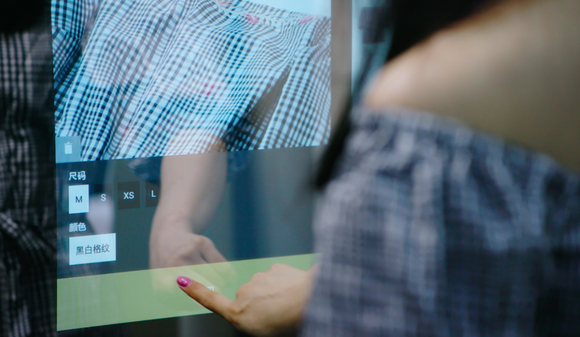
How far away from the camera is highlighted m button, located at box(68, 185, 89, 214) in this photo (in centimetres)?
68

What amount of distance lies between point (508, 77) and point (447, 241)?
0.38 ft

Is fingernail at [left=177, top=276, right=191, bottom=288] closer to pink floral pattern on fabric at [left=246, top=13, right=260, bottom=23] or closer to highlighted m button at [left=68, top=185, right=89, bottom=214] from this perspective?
highlighted m button at [left=68, top=185, right=89, bottom=214]

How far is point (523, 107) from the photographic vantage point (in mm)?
302

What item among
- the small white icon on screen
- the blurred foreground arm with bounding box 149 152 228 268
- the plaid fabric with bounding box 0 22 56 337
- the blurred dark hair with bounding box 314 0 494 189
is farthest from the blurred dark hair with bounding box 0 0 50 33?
the blurred dark hair with bounding box 314 0 494 189

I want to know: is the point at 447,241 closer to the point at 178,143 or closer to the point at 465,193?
the point at 465,193

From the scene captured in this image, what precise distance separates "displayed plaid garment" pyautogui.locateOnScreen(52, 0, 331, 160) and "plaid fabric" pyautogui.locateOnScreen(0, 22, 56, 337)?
0.08 feet

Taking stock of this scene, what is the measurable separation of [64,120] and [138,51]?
15 centimetres

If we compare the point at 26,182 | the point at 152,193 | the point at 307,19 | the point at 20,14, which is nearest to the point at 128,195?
the point at 152,193

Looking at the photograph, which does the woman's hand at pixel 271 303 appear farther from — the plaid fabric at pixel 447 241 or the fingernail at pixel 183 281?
the plaid fabric at pixel 447 241

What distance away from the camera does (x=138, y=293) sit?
74 cm

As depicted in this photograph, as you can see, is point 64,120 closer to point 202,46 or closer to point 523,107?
point 202,46

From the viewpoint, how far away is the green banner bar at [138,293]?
0.70 metres

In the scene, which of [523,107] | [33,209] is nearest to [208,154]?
[33,209]

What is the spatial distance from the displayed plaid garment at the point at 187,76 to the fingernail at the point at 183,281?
0.70 feet
